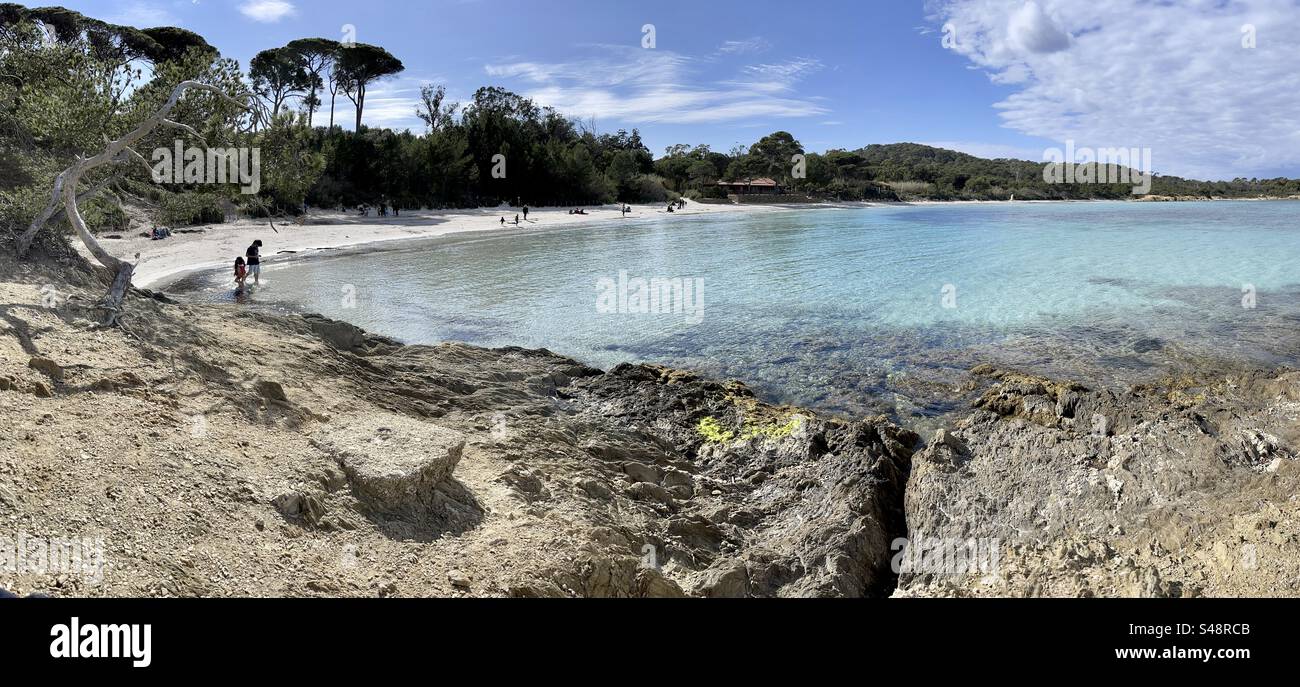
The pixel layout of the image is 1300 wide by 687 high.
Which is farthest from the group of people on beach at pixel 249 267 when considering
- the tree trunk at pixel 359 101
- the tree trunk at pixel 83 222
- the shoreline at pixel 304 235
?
the tree trunk at pixel 359 101

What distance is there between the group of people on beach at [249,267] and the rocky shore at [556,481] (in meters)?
8.73

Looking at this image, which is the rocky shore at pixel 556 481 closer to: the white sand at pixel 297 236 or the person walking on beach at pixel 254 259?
the white sand at pixel 297 236

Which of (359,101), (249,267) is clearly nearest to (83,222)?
(249,267)

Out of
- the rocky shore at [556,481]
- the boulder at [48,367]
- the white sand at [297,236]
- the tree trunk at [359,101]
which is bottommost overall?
the rocky shore at [556,481]

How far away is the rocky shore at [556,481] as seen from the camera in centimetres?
451

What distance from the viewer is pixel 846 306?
19.1 metres

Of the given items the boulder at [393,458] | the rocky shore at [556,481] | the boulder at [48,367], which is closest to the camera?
the rocky shore at [556,481]

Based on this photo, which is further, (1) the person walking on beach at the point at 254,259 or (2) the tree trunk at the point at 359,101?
(2) the tree trunk at the point at 359,101

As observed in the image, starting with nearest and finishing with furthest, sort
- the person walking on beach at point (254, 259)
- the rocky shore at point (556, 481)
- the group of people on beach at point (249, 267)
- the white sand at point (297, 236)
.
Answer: the rocky shore at point (556, 481)
the group of people on beach at point (249, 267)
the person walking on beach at point (254, 259)
the white sand at point (297, 236)

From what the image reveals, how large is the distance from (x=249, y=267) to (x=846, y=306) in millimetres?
19067

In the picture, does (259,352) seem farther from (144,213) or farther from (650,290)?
(144,213)

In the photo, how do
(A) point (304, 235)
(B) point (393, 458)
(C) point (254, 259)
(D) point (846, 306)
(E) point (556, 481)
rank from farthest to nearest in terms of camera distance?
(A) point (304, 235) < (C) point (254, 259) < (D) point (846, 306) < (E) point (556, 481) < (B) point (393, 458)

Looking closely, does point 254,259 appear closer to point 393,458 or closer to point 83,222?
point 83,222

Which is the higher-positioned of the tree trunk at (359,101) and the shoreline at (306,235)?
the tree trunk at (359,101)
